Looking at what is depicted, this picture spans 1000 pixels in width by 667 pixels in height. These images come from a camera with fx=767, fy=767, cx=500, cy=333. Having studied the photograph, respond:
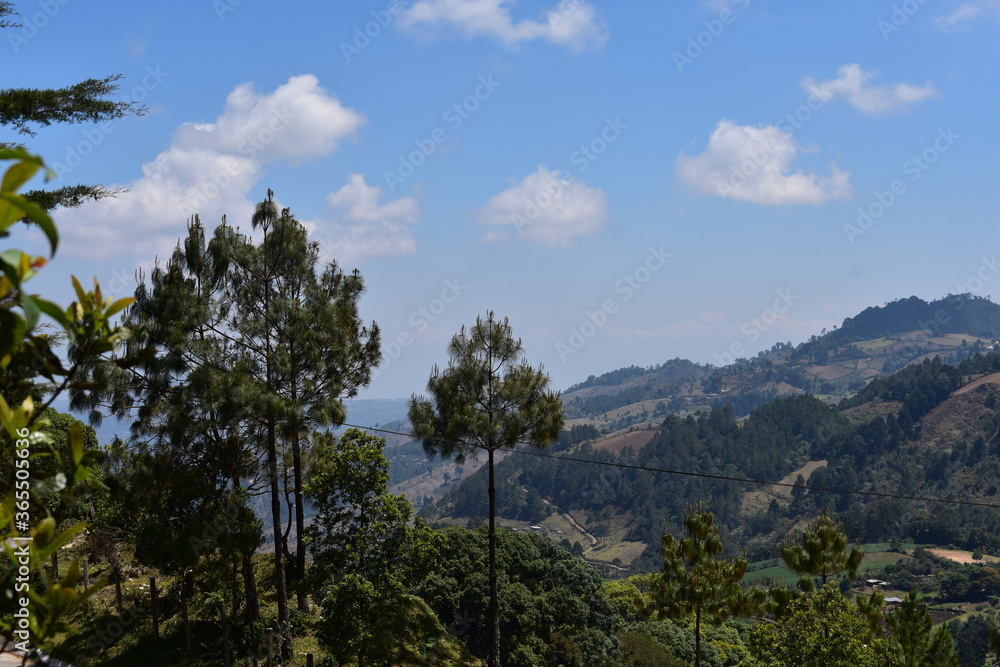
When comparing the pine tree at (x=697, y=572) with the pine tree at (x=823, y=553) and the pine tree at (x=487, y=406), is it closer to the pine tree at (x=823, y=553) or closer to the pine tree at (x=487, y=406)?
the pine tree at (x=823, y=553)

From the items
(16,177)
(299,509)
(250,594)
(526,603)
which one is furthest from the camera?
(526,603)

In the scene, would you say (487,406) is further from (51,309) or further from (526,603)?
(51,309)

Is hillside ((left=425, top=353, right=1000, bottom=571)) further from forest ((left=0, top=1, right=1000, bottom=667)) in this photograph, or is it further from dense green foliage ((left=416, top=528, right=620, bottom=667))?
forest ((left=0, top=1, right=1000, bottom=667))

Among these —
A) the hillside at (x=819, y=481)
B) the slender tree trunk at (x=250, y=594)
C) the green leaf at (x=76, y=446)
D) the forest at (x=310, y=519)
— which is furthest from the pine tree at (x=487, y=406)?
the hillside at (x=819, y=481)

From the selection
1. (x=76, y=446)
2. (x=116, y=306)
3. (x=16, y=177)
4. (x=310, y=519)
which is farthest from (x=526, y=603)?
(x=16, y=177)

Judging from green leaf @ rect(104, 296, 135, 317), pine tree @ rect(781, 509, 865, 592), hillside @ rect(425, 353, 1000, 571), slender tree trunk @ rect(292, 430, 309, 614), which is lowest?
hillside @ rect(425, 353, 1000, 571)

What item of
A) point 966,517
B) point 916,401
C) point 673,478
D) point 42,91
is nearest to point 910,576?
point 966,517

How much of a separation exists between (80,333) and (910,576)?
133 metres

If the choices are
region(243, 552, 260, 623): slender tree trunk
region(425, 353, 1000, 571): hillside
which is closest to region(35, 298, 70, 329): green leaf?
region(243, 552, 260, 623): slender tree trunk

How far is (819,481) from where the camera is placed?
167 m

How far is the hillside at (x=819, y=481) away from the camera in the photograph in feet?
463

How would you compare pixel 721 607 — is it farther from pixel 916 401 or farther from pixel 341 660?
pixel 916 401

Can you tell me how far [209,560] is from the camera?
15.9m

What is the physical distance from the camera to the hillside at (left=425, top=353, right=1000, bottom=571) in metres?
141
